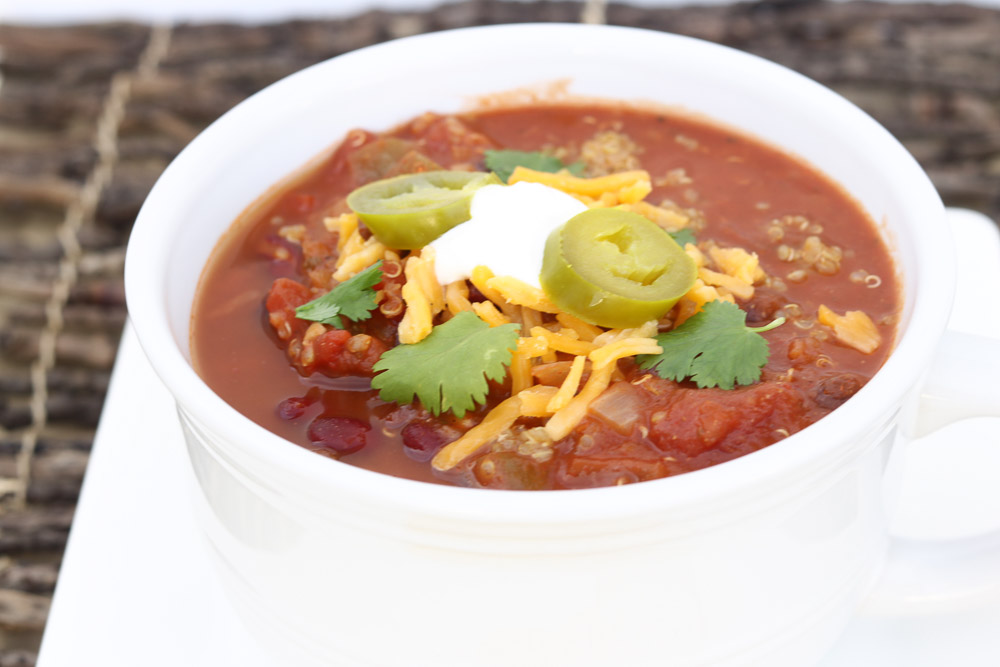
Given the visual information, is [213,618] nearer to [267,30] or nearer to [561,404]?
[561,404]

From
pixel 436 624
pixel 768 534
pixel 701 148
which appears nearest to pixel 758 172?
pixel 701 148

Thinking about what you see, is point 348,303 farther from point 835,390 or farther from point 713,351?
point 835,390

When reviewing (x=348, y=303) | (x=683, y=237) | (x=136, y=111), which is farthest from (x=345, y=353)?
(x=136, y=111)

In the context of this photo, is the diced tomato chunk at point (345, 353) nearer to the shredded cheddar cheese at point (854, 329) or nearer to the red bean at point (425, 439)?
the red bean at point (425, 439)

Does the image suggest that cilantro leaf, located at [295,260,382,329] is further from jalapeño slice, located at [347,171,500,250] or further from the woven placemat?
the woven placemat

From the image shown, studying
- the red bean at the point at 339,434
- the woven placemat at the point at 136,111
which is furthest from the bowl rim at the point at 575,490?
the woven placemat at the point at 136,111

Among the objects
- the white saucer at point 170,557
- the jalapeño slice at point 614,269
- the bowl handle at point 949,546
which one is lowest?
the white saucer at point 170,557

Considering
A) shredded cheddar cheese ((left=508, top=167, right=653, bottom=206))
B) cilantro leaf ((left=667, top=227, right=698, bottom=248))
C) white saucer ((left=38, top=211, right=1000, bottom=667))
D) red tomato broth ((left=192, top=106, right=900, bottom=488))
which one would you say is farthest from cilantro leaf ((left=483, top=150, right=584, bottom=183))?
white saucer ((left=38, top=211, right=1000, bottom=667))

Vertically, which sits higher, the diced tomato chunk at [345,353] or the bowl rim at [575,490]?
the bowl rim at [575,490]
